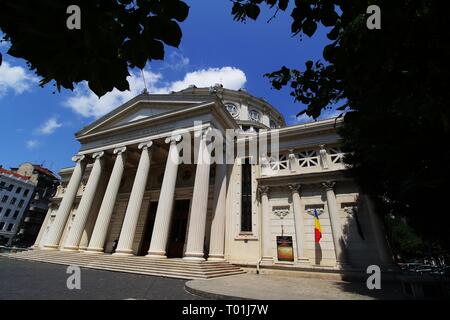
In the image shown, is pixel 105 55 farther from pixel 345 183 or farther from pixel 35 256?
pixel 35 256

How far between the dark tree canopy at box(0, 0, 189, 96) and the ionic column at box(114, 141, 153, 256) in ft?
42.2

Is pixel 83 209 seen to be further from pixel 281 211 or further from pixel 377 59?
pixel 377 59

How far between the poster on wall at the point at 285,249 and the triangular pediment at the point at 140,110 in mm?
9904

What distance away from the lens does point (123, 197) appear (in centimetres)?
2033

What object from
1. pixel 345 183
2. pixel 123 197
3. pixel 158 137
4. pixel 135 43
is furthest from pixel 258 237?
pixel 135 43

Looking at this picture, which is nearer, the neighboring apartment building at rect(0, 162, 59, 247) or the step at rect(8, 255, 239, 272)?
the step at rect(8, 255, 239, 272)

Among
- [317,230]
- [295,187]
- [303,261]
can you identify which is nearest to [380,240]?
[317,230]

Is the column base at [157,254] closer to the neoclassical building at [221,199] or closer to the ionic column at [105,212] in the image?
the neoclassical building at [221,199]

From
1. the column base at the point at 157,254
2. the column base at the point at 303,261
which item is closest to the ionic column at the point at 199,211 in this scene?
the column base at the point at 157,254

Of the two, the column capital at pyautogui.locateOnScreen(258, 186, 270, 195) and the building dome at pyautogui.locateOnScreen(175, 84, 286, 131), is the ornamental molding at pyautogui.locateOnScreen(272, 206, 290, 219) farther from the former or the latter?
the building dome at pyautogui.locateOnScreen(175, 84, 286, 131)

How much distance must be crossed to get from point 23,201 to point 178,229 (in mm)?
45516

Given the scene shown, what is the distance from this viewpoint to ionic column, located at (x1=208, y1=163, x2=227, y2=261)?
1305 cm

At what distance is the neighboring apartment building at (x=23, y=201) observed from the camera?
139 feet

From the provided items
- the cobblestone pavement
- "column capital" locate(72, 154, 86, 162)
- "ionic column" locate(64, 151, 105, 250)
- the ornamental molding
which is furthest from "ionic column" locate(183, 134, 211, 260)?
"column capital" locate(72, 154, 86, 162)
